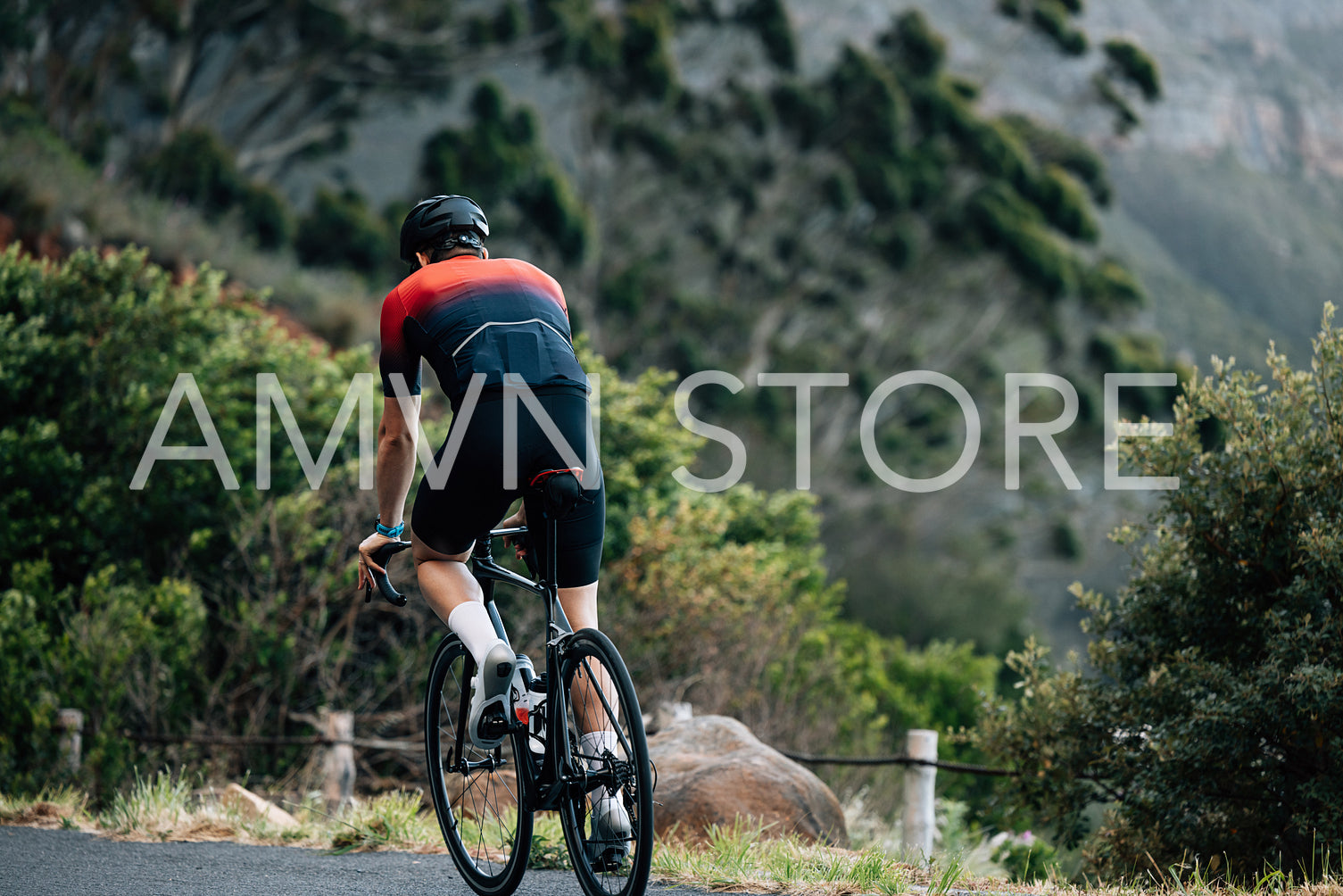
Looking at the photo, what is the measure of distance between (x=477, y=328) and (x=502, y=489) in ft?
1.46

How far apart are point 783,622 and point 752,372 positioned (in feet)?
60.5

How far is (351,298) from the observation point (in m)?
17.7

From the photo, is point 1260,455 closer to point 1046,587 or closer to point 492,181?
point 492,181

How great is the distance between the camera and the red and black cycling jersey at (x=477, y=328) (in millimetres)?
3398

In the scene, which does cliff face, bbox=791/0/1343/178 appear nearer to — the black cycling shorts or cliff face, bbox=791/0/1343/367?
cliff face, bbox=791/0/1343/367

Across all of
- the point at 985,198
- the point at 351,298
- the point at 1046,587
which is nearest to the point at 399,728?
the point at 351,298

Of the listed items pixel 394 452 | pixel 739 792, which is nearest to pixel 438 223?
pixel 394 452

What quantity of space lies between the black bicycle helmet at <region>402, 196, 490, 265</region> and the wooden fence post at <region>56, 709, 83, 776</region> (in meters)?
4.98

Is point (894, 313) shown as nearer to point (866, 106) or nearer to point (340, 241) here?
point (866, 106)

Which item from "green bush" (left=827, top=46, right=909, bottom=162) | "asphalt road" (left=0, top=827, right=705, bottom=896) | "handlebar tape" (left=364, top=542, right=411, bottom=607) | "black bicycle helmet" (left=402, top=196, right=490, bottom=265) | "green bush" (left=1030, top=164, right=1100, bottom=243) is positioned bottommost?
"asphalt road" (left=0, top=827, right=705, bottom=896)

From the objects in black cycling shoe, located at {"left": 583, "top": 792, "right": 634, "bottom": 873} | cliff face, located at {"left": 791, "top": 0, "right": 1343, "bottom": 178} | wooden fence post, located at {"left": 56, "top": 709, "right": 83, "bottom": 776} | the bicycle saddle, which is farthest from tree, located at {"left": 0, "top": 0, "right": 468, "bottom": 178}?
cliff face, located at {"left": 791, "top": 0, "right": 1343, "bottom": 178}

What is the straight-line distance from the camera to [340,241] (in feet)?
73.0

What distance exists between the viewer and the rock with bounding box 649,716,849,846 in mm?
5535

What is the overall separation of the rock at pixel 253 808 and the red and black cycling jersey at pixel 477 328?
2661 millimetres
